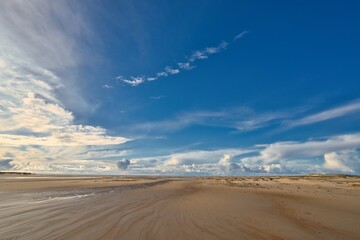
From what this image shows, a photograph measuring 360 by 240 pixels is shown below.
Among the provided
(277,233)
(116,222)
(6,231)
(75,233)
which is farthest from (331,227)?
(6,231)

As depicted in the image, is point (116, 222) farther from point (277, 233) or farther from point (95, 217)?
Result: point (277, 233)

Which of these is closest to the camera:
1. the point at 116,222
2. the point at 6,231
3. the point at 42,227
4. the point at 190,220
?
the point at 6,231

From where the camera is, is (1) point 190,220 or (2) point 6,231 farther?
(1) point 190,220

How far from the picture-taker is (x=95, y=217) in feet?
40.3

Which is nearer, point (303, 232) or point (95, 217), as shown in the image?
point (303, 232)

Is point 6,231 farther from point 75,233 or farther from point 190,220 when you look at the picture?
point 190,220

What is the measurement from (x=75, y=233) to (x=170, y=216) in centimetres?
494

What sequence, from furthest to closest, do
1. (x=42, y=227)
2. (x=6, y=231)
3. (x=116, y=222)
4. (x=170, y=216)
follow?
(x=170, y=216) < (x=116, y=222) < (x=42, y=227) < (x=6, y=231)

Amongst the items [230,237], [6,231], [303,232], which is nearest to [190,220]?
[230,237]

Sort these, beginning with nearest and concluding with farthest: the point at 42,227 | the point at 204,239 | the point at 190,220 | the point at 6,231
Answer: the point at 204,239 → the point at 6,231 → the point at 42,227 → the point at 190,220

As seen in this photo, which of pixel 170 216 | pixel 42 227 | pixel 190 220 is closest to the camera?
pixel 42 227

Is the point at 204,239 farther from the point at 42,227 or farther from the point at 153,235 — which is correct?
the point at 42,227

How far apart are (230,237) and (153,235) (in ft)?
8.92

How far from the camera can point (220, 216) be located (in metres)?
13.0
